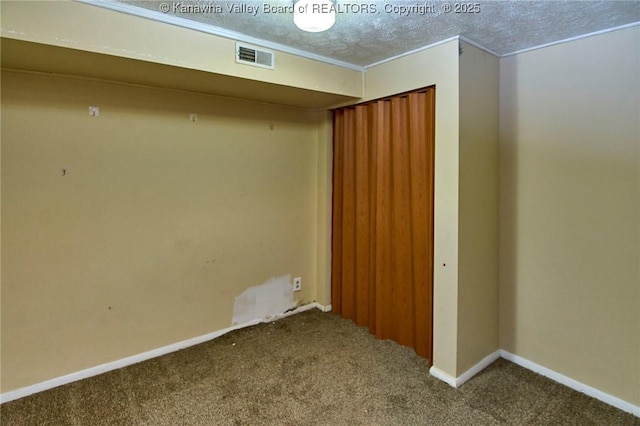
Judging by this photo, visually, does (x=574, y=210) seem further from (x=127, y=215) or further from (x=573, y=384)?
(x=127, y=215)

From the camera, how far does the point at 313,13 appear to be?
5.49ft

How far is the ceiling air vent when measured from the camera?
223 cm

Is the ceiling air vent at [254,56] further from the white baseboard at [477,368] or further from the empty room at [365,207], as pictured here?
the white baseboard at [477,368]

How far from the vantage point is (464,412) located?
2.06 meters

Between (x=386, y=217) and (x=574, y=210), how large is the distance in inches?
48.5

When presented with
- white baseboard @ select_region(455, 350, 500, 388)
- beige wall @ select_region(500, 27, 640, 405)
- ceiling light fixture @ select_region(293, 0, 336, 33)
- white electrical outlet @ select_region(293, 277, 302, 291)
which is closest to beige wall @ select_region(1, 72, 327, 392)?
white electrical outlet @ select_region(293, 277, 302, 291)

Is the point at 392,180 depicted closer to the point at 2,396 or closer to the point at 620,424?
the point at 620,424

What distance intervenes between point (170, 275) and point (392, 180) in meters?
1.85

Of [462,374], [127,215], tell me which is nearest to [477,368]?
[462,374]

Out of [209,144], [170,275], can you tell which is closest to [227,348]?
[170,275]

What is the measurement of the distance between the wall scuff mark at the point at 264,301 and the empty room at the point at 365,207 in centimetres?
10

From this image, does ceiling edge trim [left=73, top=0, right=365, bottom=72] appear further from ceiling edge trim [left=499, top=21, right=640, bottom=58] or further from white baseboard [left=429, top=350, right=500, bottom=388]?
white baseboard [left=429, top=350, right=500, bottom=388]

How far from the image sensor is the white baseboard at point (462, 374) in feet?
7.59

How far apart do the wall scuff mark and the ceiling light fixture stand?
2.19 meters
